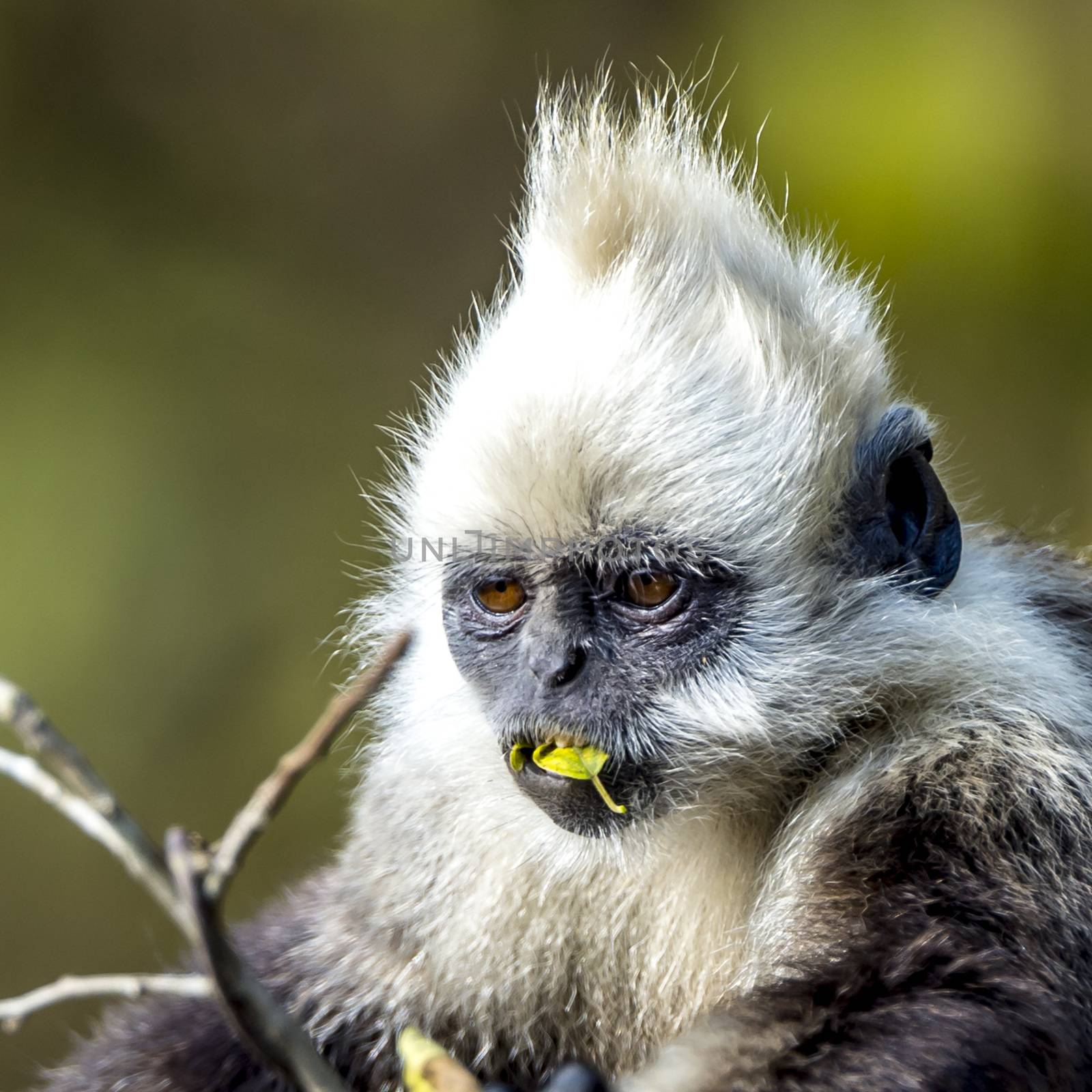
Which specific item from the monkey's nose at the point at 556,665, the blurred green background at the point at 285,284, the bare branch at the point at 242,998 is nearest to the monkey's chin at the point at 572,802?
the monkey's nose at the point at 556,665

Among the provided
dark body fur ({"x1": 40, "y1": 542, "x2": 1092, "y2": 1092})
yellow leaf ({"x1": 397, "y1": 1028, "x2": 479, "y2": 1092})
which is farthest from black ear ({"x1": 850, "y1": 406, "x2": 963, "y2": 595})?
yellow leaf ({"x1": 397, "y1": 1028, "x2": 479, "y2": 1092})

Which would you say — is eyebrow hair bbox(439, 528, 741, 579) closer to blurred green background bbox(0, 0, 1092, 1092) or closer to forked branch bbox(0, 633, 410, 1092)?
forked branch bbox(0, 633, 410, 1092)

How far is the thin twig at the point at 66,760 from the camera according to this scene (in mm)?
1104

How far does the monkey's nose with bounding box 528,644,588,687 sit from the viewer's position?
2.64 meters

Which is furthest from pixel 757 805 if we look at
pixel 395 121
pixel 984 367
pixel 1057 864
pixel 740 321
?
pixel 395 121

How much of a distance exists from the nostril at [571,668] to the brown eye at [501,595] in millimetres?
215

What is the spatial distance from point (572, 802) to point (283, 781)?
161cm

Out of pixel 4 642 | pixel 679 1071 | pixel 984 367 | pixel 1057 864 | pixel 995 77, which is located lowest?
pixel 4 642

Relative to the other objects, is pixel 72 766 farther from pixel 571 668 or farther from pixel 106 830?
pixel 571 668

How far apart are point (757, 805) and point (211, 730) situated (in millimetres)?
4580

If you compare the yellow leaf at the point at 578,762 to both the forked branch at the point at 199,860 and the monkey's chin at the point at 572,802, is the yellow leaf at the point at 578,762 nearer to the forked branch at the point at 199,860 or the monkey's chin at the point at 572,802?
the monkey's chin at the point at 572,802

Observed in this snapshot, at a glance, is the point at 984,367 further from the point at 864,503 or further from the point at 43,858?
the point at 43,858

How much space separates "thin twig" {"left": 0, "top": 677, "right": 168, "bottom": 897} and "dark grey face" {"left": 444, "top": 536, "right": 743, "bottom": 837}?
1479 millimetres

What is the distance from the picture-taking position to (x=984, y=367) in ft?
22.3
